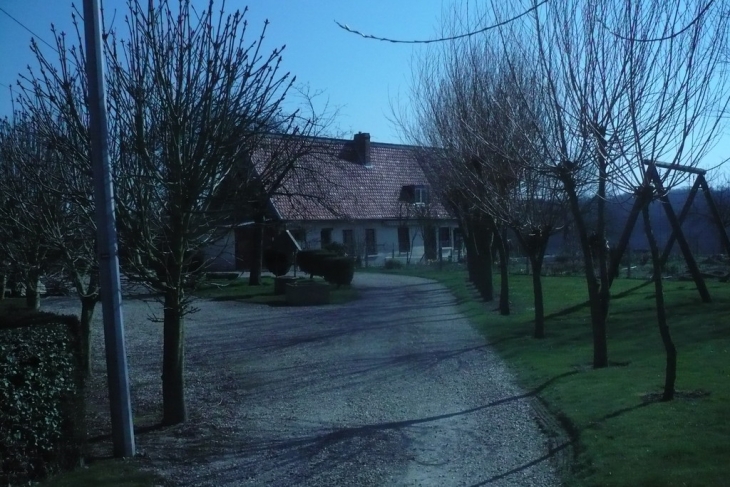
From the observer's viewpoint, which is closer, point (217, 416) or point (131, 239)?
point (131, 239)

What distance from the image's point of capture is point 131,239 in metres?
8.49

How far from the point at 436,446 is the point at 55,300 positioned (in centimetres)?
2146

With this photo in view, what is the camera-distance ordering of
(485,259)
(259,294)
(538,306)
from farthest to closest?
(259,294) → (485,259) → (538,306)

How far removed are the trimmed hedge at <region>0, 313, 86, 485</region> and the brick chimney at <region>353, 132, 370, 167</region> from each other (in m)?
34.0

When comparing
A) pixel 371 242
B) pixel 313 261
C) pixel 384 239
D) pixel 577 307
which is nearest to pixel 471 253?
pixel 313 261

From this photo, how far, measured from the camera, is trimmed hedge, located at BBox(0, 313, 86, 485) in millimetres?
6266

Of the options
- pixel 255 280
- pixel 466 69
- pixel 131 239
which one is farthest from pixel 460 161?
pixel 255 280

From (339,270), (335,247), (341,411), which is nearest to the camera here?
(341,411)

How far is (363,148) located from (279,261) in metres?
11.1

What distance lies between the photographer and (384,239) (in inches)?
1752

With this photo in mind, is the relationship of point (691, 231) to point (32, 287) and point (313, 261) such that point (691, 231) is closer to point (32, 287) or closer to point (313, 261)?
point (313, 261)

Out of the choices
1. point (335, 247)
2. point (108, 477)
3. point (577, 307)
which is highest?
point (335, 247)

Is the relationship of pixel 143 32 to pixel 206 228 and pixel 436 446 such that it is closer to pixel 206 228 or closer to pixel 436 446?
pixel 206 228

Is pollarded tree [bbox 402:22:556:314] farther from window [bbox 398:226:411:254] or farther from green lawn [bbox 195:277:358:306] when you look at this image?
window [bbox 398:226:411:254]
